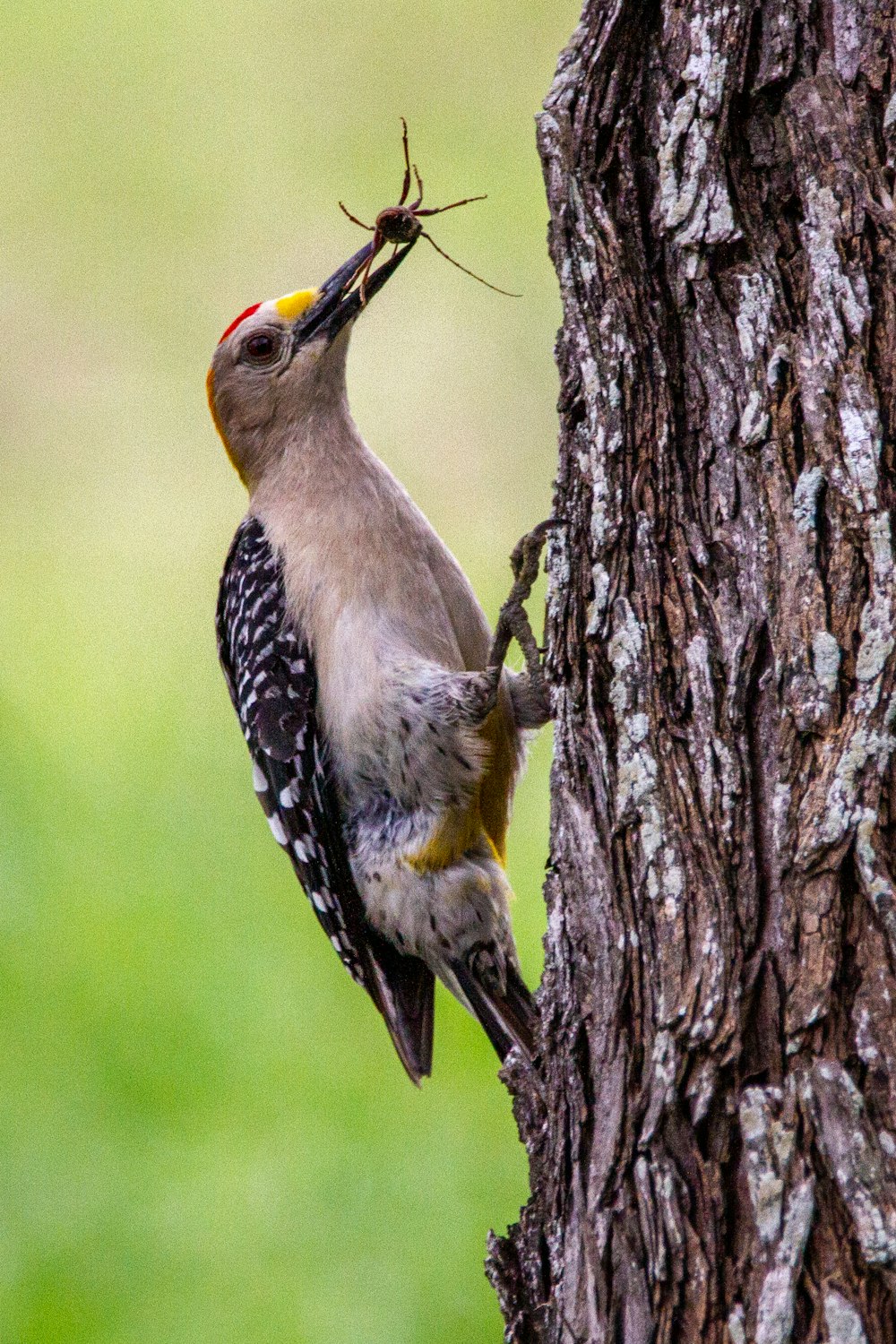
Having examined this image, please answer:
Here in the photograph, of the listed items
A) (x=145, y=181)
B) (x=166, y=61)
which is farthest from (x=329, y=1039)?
(x=166, y=61)

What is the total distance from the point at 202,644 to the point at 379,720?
293 centimetres

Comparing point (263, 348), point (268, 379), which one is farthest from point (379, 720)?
point (263, 348)

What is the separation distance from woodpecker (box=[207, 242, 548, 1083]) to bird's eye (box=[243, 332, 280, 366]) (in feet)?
0.41

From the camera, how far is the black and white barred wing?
456 cm

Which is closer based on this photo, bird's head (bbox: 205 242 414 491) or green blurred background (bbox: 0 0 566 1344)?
bird's head (bbox: 205 242 414 491)

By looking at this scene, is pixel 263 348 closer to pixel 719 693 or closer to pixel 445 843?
pixel 445 843

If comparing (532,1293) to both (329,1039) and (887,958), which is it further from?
(329,1039)

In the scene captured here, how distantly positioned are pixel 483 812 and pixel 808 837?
2.03 metres

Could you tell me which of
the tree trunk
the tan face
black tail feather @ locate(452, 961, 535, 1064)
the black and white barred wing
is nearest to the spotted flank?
the black and white barred wing

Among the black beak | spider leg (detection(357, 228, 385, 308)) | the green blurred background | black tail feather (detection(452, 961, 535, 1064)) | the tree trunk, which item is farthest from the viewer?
the green blurred background

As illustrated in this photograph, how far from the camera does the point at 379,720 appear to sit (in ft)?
14.4

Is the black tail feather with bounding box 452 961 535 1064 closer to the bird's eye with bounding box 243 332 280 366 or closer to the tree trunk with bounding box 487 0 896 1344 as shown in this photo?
the tree trunk with bounding box 487 0 896 1344

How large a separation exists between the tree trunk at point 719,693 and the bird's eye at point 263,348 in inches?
81.5

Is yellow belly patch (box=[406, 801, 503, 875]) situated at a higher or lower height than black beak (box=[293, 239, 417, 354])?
lower
